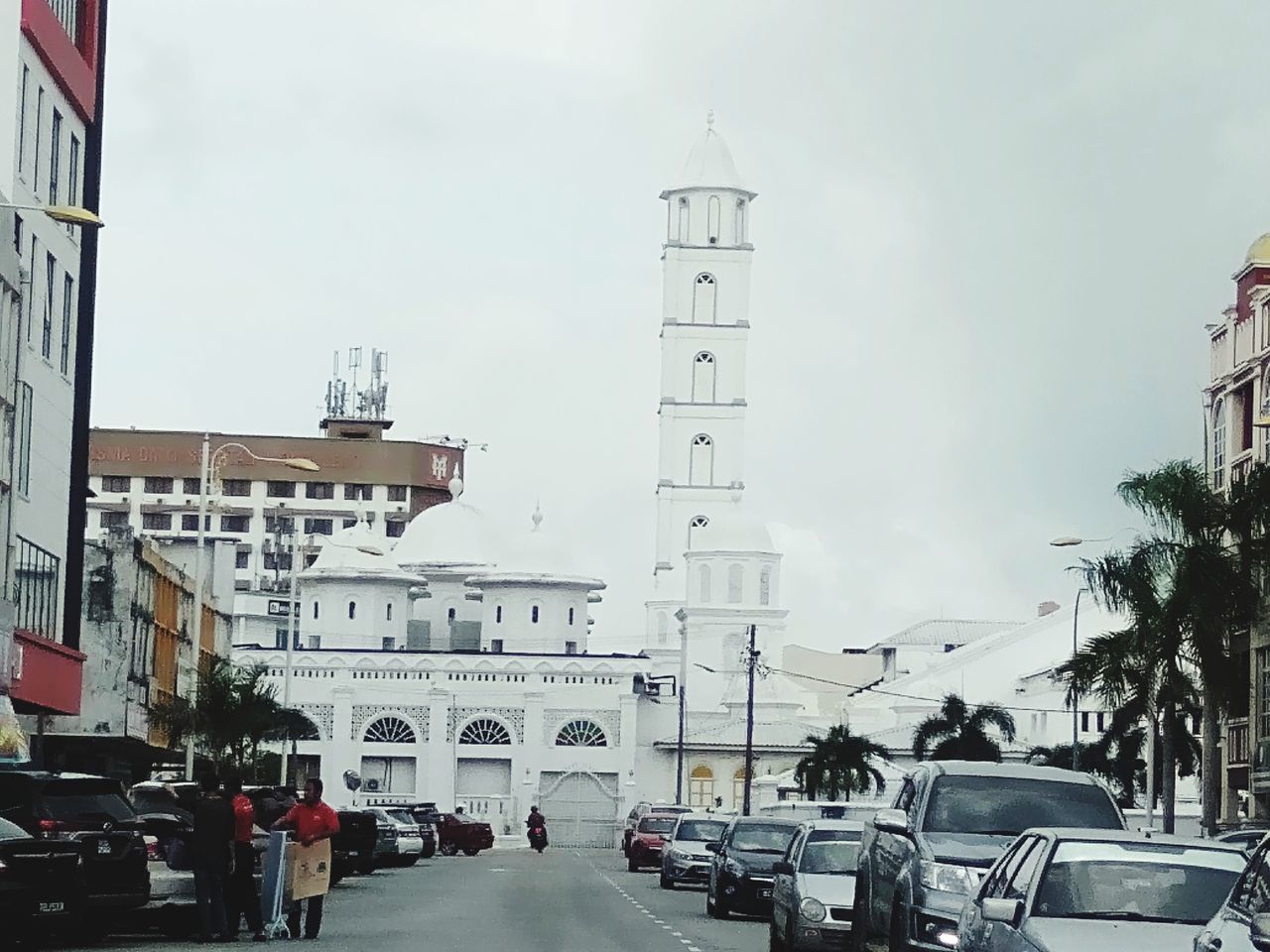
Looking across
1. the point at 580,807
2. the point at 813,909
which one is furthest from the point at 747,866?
the point at 580,807

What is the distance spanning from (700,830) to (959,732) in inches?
1838

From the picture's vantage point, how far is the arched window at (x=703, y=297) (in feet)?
452

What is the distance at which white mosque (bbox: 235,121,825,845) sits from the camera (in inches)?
4756

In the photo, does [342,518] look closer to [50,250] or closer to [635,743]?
[635,743]

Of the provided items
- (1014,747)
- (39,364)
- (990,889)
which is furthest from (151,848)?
(1014,747)

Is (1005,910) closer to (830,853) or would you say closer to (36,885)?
(36,885)

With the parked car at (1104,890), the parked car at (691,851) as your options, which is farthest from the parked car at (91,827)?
the parked car at (691,851)

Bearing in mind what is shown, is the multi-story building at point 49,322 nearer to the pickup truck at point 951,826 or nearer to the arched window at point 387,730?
the pickup truck at point 951,826

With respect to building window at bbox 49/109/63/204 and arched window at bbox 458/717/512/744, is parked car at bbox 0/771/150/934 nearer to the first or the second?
Result: building window at bbox 49/109/63/204

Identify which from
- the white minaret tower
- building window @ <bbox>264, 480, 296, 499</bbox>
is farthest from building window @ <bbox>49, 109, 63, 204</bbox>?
building window @ <bbox>264, 480, 296, 499</bbox>

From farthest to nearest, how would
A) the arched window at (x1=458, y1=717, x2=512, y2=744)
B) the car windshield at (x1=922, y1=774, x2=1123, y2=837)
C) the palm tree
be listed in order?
the arched window at (x1=458, y1=717, x2=512, y2=744), the palm tree, the car windshield at (x1=922, y1=774, x2=1123, y2=837)

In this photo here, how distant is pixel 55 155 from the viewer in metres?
47.9

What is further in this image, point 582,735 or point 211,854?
point 582,735

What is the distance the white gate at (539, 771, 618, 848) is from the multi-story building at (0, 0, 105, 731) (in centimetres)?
6880
